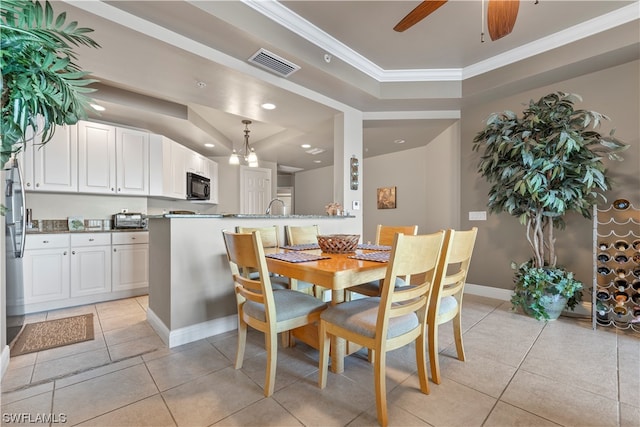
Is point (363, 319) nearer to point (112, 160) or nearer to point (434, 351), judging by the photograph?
point (434, 351)

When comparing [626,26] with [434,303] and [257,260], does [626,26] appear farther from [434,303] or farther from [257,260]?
[257,260]

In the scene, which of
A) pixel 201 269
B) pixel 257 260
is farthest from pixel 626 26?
pixel 201 269

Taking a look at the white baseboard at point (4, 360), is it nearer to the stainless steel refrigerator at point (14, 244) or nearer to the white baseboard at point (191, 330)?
the stainless steel refrigerator at point (14, 244)

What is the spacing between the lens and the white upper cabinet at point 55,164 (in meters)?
2.92

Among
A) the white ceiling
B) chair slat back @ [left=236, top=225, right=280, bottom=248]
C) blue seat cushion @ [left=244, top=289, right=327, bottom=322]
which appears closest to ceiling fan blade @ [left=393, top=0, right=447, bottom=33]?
the white ceiling

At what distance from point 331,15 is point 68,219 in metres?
3.85

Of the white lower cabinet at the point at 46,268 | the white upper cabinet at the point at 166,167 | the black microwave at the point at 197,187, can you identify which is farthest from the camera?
the black microwave at the point at 197,187

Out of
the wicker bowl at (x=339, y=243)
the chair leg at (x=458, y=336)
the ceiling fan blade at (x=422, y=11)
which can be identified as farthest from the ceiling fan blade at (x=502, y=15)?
the chair leg at (x=458, y=336)

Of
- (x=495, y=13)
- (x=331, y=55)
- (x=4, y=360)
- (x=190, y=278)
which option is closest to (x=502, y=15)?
(x=495, y=13)

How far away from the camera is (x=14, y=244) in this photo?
7.00ft

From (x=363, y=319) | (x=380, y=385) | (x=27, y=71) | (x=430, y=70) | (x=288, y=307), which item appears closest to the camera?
(x=27, y=71)

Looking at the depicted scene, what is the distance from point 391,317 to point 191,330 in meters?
1.67

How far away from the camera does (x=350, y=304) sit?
1576 millimetres

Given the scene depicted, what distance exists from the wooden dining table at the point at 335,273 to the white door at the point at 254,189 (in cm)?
427
